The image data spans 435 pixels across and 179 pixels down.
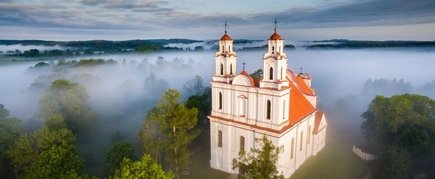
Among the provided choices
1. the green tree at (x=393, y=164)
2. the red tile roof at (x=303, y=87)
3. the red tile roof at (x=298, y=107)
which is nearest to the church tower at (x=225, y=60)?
the red tile roof at (x=298, y=107)

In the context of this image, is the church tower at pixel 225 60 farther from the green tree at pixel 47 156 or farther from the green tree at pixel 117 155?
the green tree at pixel 47 156

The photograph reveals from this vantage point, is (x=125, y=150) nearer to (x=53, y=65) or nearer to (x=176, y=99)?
(x=176, y=99)

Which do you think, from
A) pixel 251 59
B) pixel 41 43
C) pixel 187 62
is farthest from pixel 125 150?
pixel 187 62

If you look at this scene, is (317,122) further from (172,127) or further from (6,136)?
(6,136)

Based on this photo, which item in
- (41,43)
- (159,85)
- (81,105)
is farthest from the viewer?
(159,85)

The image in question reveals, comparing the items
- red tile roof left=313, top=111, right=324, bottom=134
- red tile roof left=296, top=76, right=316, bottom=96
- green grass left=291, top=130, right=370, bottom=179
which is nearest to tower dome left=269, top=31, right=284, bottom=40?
red tile roof left=296, top=76, right=316, bottom=96

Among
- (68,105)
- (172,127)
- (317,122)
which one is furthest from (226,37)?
(68,105)

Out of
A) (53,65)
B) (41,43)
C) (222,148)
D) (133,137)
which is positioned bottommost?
(133,137)
